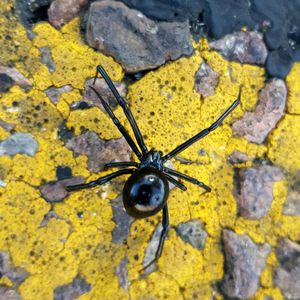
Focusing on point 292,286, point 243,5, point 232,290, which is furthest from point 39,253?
point 243,5

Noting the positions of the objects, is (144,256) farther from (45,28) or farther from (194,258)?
(45,28)

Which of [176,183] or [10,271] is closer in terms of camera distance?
[10,271]

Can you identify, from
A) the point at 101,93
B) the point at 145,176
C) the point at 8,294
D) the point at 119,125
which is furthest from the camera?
the point at 101,93

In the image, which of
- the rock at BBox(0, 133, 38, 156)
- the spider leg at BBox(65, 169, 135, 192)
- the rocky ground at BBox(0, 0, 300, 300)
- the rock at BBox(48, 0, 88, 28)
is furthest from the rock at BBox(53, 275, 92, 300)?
the rock at BBox(48, 0, 88, 28)

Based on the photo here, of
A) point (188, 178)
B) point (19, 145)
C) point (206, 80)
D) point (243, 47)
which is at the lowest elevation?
point (19, 145)

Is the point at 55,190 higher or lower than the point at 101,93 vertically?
lower

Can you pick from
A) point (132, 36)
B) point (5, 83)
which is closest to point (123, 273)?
point (5, 83)

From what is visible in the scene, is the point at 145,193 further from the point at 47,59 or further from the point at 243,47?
the point at 243,47
